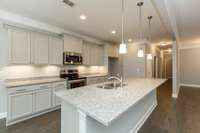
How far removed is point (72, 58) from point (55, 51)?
0.72 metres

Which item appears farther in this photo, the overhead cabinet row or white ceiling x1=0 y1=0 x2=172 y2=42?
the overhead cabinet row

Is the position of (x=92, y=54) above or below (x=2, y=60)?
above

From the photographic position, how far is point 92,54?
561 centimetres

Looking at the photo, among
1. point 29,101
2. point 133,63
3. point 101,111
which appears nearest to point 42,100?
point 29,101

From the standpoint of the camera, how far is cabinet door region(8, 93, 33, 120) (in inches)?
110

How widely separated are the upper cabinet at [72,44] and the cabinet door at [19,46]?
1.27 meters

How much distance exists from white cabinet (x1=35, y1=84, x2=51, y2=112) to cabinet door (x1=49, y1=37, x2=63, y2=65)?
0.90 m

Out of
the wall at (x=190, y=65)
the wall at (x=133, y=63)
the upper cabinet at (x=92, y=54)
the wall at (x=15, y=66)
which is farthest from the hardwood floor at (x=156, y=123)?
the wall at (x=190, y=65)

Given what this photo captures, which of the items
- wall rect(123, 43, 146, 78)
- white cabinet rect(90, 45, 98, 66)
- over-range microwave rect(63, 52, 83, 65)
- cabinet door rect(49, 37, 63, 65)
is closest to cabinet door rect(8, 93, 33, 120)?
cabinet door rect(49, 37, 63, 65)

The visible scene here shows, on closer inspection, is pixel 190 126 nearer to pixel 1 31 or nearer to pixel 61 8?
pixel 61 8

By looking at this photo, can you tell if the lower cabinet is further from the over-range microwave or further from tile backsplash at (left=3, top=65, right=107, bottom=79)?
the over-range microwave

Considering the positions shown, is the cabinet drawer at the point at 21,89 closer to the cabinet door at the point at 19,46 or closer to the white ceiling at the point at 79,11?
the cabinet door at the point at 19,46

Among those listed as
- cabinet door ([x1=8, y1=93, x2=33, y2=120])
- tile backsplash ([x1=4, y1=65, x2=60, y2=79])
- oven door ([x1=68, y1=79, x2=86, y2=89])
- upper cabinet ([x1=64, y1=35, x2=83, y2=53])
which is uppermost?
upper cabinet ([x1=64, y1=35, x2=83, y2=53])

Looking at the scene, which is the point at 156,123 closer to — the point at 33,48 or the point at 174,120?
the point at 174,120
